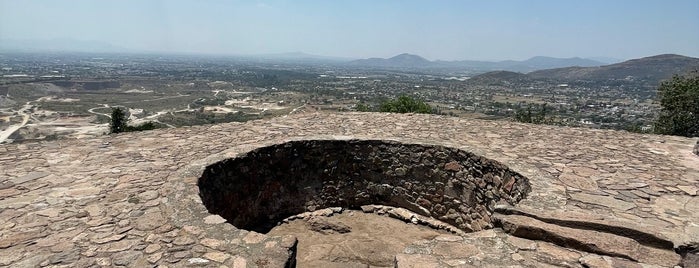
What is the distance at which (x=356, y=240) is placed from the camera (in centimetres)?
717

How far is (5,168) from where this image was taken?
6.35m

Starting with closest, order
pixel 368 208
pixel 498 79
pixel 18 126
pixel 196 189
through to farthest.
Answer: pixel 196 189
pixel 368 208
pixel 18 126
pixel 498 79

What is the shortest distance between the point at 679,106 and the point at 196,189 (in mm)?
22705

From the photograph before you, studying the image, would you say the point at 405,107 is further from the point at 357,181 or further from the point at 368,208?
the point at 368,208

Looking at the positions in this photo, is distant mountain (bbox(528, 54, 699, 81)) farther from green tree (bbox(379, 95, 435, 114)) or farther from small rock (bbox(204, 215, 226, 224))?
small rock (bbox(204, 215, 226, 224))

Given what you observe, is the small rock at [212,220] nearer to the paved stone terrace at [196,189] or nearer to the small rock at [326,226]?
the paved stone terrace at [196,189]

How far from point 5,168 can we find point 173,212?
365 cm

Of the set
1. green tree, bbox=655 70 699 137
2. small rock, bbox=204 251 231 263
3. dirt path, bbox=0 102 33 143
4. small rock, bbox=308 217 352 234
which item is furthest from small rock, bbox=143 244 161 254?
dirt path, bbox=0 102 33 143

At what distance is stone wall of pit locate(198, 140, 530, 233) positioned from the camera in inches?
281

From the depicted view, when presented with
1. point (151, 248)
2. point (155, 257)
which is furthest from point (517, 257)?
point (151, 248)

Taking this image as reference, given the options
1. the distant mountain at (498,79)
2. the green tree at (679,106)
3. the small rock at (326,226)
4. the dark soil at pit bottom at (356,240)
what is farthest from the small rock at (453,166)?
the distant mountain at (498,79)

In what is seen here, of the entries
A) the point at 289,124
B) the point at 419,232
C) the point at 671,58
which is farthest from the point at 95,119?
the point at 671,58

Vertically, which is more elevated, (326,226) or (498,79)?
(326,226)

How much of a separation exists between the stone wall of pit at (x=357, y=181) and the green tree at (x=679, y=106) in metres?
17.2
